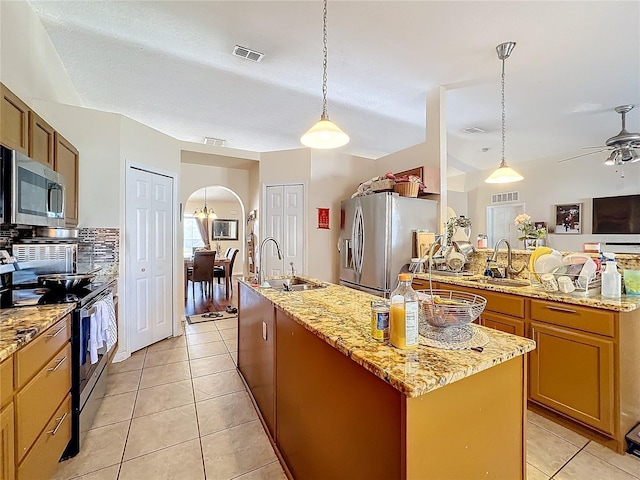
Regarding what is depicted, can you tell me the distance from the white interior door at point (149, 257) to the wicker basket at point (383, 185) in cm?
251

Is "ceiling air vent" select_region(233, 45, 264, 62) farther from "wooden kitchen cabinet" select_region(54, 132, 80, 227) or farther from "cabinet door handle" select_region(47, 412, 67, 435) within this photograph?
"cabinet door handle" select_region(47, 412, 67, 435)

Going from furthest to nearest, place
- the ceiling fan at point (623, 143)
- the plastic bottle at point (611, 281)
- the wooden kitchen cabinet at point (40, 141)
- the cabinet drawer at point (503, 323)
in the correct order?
the ceiling fan at point (623, 143), the cabinet drawer at point (503, 323), the wooden kitchen cabinet at point (40, 141), the plastic bottle at point (611, 281)

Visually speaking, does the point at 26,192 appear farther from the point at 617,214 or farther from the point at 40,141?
the point at 617,214

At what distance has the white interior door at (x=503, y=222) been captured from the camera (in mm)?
6148

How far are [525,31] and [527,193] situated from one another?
440 centimetres

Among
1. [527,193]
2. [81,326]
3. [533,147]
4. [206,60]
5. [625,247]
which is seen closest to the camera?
[81,326]

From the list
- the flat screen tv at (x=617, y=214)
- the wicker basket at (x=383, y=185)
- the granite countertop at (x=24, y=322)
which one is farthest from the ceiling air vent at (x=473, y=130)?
the granite countertop at (x=24, y=322)

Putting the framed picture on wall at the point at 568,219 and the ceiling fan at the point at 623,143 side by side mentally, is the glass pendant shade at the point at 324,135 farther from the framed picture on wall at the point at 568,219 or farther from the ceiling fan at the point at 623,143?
the framed picture on wall at the point at 568,219

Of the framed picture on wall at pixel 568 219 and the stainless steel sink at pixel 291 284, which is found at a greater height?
the framed picture on wall at pixel 568 219

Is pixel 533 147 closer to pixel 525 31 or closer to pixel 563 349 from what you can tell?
pixel 525 31

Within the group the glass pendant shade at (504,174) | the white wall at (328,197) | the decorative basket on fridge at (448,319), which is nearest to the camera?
the decorative basket on fridge at (448,319)

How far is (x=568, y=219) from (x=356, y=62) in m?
5.11

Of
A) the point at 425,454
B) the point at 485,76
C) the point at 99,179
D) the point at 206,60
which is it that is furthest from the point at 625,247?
the point at 99,179

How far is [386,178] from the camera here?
3537mm
